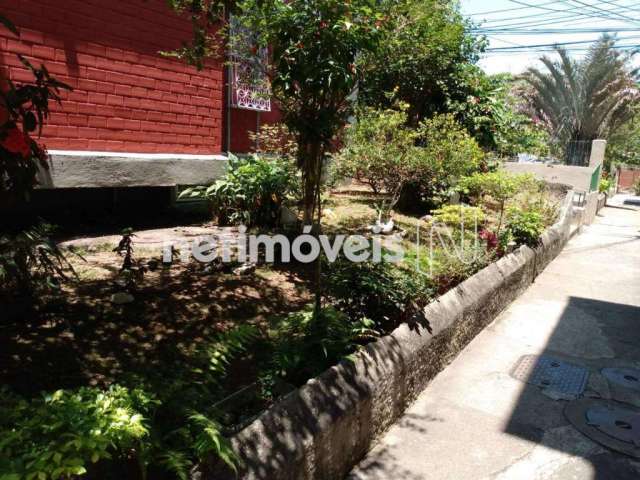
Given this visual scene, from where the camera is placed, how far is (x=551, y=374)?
455 centimetres

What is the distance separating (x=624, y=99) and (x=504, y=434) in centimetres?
2171

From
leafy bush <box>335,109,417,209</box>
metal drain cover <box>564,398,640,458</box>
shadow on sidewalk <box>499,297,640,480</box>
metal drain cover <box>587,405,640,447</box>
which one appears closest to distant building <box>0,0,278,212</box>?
leafy bush <box>335,109,417,209</box>

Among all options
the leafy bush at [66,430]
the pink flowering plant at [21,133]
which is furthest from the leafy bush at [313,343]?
the pink flowering plant at [21,133]

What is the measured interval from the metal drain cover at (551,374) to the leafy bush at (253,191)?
4.25 m

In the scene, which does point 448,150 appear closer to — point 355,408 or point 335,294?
point 335,294

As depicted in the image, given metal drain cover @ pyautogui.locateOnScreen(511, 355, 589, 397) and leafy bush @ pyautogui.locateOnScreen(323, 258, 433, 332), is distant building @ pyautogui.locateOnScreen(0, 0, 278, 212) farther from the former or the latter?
metal drain cover @ pyautogui.locateOnScreen(511, 355, 589, 397)

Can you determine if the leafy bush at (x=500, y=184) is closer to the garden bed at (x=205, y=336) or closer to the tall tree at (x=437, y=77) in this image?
the tall tree at (x=437, y=77)

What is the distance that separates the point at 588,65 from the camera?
1984 centimetres

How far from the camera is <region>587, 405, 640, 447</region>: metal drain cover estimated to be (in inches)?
141

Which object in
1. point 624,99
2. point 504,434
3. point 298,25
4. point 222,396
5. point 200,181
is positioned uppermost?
point 624,99

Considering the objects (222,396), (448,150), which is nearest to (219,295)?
(222,396)

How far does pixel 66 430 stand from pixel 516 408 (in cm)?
339

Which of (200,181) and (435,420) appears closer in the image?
(435,420)

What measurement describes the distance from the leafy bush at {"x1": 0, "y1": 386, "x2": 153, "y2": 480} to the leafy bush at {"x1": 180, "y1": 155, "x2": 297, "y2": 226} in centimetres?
545
